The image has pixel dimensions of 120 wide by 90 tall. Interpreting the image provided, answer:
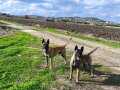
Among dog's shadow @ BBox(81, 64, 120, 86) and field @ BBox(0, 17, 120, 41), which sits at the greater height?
dog's shadow @ BBox(81, 64, 120, 86)

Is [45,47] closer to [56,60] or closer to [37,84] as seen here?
[56,60]

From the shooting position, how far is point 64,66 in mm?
20688

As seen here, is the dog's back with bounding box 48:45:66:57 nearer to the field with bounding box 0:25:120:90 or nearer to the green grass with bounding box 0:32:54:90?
the field with bounding box 0:25:120:90

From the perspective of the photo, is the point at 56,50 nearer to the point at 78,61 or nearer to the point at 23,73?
the point at 23,73

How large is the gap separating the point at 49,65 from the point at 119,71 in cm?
376

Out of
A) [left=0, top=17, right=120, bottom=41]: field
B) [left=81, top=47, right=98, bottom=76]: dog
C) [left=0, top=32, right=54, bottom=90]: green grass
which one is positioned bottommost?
[left=0, top=17, right=120, bottom=41]: field

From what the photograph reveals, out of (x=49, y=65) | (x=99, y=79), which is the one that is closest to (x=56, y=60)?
(x=49, y=65)

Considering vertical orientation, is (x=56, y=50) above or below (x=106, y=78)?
above

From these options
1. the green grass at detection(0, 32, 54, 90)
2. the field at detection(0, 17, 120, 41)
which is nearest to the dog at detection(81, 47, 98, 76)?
the green grass at detection(0, 32, 54, 90)

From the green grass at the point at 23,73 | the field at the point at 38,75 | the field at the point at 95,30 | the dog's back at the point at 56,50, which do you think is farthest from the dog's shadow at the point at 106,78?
the field at the point at 95,30

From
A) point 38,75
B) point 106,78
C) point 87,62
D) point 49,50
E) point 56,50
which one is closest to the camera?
point 106,78

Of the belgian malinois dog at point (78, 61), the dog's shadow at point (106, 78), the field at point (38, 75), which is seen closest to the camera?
the field at point (38, 75)

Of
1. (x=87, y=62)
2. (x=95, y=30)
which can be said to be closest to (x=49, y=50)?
(x=87, y=62)

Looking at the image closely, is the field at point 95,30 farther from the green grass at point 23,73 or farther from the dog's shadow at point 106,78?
the dog's shadow at point 106,78
